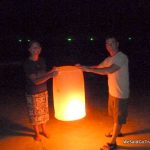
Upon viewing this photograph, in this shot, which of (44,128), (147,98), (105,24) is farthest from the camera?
(105,24)

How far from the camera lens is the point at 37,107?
6.22 m

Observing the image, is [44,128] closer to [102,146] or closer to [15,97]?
[102,146]

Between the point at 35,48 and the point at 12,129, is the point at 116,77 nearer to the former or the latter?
→ the point at 35,48

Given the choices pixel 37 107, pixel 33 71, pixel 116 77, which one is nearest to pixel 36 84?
pixel 33 71

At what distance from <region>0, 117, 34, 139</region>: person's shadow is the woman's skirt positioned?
57 cm

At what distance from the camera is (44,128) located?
259 inches

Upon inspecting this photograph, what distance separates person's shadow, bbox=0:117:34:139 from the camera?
682cm

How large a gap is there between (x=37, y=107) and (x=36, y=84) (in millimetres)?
506

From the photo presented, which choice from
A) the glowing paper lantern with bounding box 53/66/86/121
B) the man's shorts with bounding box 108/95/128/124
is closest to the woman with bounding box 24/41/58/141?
the glowing paper lantern with bounding box 53/66/86/121

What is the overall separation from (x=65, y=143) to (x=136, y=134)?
1381mm

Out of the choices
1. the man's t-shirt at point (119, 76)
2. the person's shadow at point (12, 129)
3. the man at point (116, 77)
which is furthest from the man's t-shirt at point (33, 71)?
the man's t-shirt at point (119, 76)

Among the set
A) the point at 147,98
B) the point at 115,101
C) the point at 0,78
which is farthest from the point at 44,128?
the point at 0,78

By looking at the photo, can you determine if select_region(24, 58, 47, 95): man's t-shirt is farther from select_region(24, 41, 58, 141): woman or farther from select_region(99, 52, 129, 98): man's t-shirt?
select_region(99, 52, 129, 98): man's t-shirt

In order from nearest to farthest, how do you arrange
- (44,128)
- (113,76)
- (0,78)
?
(113,76), (44,128), (0,78)
